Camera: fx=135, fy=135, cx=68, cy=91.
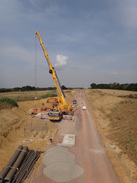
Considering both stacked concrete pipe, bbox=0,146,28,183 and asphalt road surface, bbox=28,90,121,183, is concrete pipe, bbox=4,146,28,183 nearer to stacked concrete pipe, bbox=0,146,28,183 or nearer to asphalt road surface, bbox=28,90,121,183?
stacked concrete pipe, bbox=0,146,28,183

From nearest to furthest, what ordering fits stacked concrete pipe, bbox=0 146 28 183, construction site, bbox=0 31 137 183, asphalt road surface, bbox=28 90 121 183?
stacked concrete pipe, bbox=0 146 28 183 → asphalt road surface, bbox=28 90 121 183 → construction site, bbox=0 31 137 183

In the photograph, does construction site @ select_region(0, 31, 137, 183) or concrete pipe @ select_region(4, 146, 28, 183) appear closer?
concrete pipe @ select_region(4, 146, 28, 183)

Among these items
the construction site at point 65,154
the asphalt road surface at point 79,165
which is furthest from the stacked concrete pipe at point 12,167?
the asphalt road surface at point 79,165

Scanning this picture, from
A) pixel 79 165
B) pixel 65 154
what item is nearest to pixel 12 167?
pixel 65 154

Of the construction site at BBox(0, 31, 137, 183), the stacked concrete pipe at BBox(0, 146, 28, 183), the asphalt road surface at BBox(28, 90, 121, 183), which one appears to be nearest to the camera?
the stacked concrete pipe at BBox(0, 146, 28, 183)

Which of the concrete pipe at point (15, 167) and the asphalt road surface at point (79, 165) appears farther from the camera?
the asphalt road surface at point (79, 165)

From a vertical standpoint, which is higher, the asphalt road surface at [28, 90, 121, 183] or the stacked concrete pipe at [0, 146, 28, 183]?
the stacked concrete pipe at [0, 146, 28, 183]

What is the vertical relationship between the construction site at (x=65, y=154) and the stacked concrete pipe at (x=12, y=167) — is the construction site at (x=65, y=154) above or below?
below

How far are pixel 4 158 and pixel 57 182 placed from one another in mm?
6037

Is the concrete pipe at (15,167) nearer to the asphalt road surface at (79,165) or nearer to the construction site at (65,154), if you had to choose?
the construction site at (65,154)

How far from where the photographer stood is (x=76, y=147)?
50.9 feet

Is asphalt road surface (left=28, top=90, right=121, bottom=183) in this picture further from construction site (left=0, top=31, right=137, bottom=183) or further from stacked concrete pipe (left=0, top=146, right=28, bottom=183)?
stacked concrete pipe (left=0, top=146, right=28, bottom=183)

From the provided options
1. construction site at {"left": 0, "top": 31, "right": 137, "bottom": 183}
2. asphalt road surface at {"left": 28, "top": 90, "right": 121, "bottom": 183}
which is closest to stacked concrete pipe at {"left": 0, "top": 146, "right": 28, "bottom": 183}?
construction site at {"left": 0, "top": 31, "right": 137, "bottom": 183}

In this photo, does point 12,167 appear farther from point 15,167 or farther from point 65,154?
point 65,154
